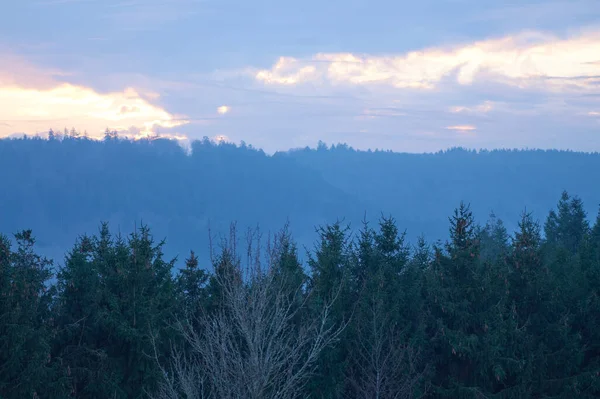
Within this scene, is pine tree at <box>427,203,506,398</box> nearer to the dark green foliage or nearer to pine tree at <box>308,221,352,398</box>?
pine tree at <box>308,221,352,398</box>

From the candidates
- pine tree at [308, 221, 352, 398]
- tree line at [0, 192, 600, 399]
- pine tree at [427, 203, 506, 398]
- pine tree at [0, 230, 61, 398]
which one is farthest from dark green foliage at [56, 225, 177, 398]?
pine tree at [427, 203, 506, 398]

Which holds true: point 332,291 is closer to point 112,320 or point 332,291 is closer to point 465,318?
point 465,318

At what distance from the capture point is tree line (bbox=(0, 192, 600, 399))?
16.2 meters

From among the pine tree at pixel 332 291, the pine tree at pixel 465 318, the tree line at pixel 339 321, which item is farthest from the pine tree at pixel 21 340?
the pine tree at pixel 465 318

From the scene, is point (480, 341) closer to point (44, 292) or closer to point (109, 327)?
point (109, 327)

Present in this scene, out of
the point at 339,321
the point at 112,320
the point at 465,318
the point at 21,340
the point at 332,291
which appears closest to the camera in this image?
the point at 21,340

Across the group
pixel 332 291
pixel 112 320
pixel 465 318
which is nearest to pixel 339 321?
pixel 332 291

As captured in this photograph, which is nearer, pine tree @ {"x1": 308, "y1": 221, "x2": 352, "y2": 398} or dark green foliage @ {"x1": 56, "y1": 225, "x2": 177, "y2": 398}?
dark green foliage @ {"x1": 56, "y1": 225, "x2": 177, "y2": 398}

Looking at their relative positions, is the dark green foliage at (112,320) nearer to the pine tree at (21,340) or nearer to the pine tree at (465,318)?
the pine tree at (21,340)

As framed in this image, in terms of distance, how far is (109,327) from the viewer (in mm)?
17344

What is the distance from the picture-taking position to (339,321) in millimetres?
18922

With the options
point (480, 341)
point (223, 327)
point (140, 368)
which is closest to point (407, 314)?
point (480, 341)

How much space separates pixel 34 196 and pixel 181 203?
136 ft

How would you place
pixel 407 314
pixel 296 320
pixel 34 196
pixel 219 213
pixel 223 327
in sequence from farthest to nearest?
pixel 219 213
pixel 34 196
pixel 407 314
pixel 296 320
pixel 223 327
